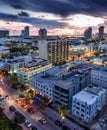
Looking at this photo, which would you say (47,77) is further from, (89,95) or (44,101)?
(89,95)

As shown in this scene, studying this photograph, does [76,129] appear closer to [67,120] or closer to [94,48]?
[67,120]

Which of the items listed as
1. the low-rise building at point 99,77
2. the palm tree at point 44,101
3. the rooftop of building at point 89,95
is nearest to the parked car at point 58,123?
the rooftop of building at point 89,95

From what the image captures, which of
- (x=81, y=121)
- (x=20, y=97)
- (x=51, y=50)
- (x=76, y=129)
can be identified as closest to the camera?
(x=76, y=129)

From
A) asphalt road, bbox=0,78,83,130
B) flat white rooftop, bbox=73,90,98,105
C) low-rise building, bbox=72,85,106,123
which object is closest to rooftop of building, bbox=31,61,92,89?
flat white rooftop, bbox=73,90,98,105

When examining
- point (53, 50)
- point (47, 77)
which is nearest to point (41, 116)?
point (47, 77)

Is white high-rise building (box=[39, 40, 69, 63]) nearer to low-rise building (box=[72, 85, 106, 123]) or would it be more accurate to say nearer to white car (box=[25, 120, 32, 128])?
low-rise building (box=[72, 85, 106, 123])

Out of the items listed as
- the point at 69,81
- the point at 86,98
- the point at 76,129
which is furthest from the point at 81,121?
the point at 69,81

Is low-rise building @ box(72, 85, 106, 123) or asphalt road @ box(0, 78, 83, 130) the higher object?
low-rise building @ box(72, 85, 106, 123)

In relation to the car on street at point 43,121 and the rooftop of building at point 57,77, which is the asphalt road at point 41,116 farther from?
the rooftop of building at point 57,77
